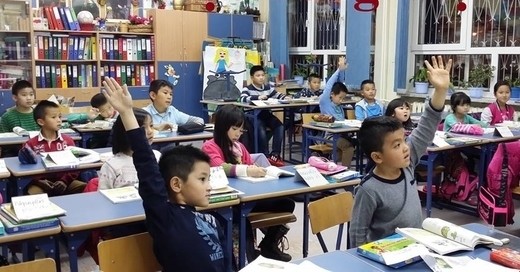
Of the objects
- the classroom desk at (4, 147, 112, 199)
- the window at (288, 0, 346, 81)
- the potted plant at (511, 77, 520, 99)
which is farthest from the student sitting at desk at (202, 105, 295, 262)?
the window at (288, 0, 346, 81)

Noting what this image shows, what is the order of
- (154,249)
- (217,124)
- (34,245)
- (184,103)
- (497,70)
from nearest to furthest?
(154,249)
(34,245)
(217,124)
(497,70)
(184,103)

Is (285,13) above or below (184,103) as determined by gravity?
above

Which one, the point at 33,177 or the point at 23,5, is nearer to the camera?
the point at 33,177

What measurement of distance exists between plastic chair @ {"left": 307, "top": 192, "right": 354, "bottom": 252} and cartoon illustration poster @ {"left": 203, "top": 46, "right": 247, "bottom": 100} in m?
5.10

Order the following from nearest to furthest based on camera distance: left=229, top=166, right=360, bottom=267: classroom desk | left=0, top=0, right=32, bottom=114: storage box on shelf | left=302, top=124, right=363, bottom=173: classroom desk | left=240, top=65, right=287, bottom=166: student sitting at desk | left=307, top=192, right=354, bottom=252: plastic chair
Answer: left=307, top=192, right=354, bottom=252: plastic chair < left=229, top=166, right=360, bottom=267: classroom desk < left=302, top=124, right=363, bottom=173: classroom desk < left=240, top=65, right=287, bottom=166: student sitting at desk < left=0, top=0, right=32, bottom=114: storage box on shelf

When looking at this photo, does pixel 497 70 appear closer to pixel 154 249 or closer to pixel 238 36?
pixel 238 36

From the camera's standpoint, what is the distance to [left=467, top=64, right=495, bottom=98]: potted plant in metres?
6.12

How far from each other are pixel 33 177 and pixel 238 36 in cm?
573

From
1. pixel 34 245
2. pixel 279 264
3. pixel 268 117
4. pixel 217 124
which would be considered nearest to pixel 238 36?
pixel 268 117

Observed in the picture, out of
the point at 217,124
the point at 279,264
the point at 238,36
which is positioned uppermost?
the point at 238,36

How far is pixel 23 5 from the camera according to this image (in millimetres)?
6488

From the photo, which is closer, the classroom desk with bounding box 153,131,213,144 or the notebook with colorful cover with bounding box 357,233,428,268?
the notebook with colorful cover with bounding box 357,233,428,268

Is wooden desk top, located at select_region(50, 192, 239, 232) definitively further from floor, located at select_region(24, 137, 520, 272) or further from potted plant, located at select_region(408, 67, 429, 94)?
potted plant, located at select_region(408, 67, 429, 94)

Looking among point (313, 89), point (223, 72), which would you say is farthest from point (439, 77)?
point (223, 72)
